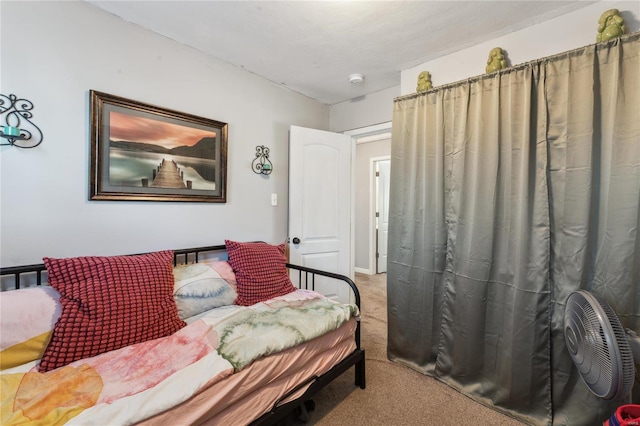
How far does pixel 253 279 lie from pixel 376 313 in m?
1.82

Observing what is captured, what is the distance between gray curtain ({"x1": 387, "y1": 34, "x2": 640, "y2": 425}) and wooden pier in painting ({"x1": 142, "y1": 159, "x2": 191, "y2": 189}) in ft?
5.62

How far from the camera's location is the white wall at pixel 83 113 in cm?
144

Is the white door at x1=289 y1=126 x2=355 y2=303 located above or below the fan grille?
above

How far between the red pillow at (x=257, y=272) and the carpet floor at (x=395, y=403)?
28.7 inches

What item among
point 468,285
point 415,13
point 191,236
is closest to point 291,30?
point 415,13

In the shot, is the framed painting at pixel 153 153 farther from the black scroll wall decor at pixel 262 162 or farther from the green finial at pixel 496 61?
the green finial at pixel 496 61

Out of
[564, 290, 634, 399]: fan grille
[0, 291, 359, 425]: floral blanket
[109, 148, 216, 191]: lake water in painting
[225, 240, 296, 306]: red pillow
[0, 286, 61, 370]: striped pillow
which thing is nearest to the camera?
[0, 291, 359, 425]: floral blanket

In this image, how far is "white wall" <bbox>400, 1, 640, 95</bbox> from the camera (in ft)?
4.94

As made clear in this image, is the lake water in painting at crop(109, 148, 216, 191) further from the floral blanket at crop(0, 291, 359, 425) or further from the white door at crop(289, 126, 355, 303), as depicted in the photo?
the floral blanket at crop(0, 291, 359, 425)

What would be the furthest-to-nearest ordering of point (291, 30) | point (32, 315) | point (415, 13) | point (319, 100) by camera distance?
point (319, 100) < point (291, 30) < point (415, 13) < point (32, 315)

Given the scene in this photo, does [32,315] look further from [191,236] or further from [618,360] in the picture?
[618,360]

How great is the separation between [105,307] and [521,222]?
2.26 metres

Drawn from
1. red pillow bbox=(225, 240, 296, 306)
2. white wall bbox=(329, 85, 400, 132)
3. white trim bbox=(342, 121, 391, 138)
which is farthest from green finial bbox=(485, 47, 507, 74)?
red pillow bbox=(225, 240, 296, 306)

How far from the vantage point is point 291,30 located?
1832 millimetres
